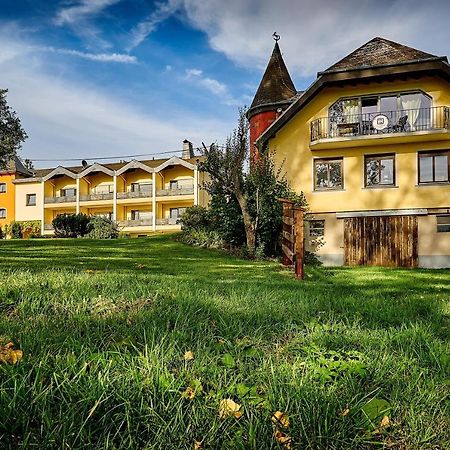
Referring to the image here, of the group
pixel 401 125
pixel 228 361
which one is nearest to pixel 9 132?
pixel 401 125

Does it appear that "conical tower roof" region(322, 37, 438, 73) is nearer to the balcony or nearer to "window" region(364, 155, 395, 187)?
"window" region(364, 155, 395, 187)

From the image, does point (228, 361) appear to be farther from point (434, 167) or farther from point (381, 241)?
point (434, 167)

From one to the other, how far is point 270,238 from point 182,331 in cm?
1167

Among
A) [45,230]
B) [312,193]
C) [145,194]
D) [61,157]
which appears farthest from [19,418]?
[61,157]

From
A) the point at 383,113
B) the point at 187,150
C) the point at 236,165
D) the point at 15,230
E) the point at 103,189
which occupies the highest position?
the point at 187,150

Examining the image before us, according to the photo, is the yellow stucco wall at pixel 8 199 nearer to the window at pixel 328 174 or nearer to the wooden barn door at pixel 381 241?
the window at pixel 328 174

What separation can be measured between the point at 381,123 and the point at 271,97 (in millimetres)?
6066

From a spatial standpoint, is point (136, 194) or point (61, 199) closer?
point (136, 194)

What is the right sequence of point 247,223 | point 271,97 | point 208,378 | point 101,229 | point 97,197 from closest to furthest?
point 208,378, point 247,223, point 271,97, point 101,229, point 97,197

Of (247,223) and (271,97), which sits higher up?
(271,97)

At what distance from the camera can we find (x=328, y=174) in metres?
17.7

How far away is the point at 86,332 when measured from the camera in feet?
8.93

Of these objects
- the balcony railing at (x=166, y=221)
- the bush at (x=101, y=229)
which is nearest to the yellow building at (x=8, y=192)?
the balcony railing at (x=166, y=221)

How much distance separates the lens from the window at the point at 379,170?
17047 millimetres
